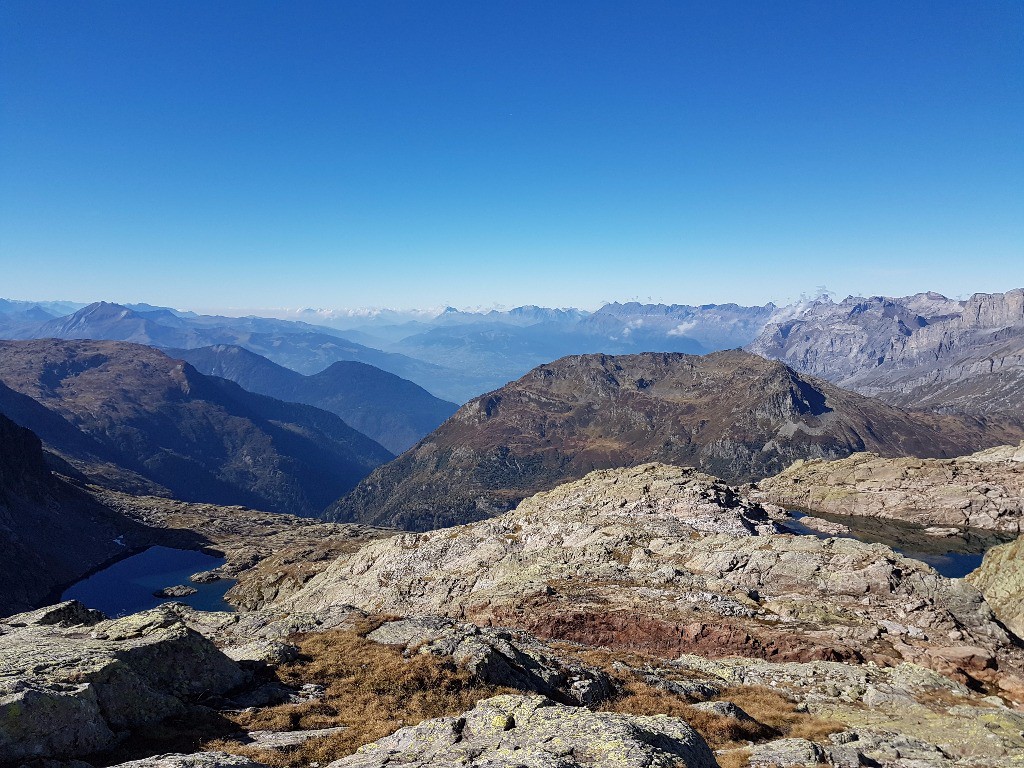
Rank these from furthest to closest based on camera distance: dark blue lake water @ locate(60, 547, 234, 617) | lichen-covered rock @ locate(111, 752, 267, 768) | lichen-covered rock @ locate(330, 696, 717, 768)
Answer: dark blue lake water @ locate(60, 547, 234, 617), lichen-covered rock @ locate(330, 696, 717, 768), lichen-covered rock @ locate(111, 752, 267, 768)

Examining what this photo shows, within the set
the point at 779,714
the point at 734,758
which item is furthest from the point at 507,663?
the point at 779,714

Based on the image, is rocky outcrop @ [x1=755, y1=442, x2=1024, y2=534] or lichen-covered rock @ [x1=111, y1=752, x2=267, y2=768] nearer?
lichen-covered rock @ [x1=111, y1=752, x2=267, y2=768]

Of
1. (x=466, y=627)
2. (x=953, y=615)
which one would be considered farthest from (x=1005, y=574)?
(x=466, y=627)

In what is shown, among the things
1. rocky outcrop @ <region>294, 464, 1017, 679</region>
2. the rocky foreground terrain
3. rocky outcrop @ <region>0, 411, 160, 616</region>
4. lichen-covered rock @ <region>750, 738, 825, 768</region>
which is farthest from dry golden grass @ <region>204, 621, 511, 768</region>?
rocky outcrop @ <region>0, 411, 160, 616</region>

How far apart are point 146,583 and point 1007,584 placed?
209205 mm

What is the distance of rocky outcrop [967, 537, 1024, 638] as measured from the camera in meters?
57.2

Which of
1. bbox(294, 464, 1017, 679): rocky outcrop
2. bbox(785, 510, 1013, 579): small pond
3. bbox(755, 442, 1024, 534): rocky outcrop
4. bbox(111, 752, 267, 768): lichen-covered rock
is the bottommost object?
bbox(785, 510, 1013, 579): small pond

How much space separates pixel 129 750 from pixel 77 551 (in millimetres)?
222898

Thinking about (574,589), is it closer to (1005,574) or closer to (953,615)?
(953,615)

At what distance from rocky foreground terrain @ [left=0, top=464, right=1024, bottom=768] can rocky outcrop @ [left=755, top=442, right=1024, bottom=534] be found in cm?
12840

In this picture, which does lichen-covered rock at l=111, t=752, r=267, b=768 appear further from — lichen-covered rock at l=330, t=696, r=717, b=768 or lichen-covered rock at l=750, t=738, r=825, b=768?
lichen-covered rock at l=750, t=738, r=825, b=768

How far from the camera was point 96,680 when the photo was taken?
19.0 m

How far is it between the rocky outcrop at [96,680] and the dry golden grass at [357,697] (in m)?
3.30

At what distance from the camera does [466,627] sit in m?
34.2
